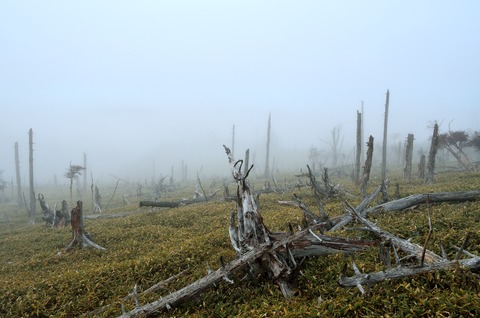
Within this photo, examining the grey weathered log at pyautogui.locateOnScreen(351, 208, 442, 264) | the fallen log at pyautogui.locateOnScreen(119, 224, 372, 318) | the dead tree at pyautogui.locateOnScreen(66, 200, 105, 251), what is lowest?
the dead tree at pyautogui.locateOnScreen(66, 200, 105, 251)

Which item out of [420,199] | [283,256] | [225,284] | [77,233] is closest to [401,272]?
[283,256]

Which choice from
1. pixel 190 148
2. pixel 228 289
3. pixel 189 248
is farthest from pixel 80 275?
pixel 190 148

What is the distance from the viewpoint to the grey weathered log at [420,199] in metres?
9.22

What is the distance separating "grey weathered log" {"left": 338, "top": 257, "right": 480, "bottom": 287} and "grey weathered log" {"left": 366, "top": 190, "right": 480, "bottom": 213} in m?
5.12

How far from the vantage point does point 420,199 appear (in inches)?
363

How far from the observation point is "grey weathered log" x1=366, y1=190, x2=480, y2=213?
363 inches

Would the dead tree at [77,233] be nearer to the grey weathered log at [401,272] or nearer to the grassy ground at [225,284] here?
the grassy ground at [225,284]

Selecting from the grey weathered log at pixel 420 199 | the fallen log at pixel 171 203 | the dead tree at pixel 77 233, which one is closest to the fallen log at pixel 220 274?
the grey weathered log at pixel 420 199

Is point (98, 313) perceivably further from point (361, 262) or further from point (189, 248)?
point (361, 262)

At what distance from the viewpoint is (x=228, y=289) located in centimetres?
525

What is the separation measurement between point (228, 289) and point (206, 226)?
6.93 metres

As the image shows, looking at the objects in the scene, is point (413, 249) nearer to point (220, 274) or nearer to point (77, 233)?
point (220, 274)

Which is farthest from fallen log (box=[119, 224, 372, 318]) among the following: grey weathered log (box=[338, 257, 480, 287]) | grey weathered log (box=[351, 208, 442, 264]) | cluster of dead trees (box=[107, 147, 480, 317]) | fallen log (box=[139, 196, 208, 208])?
fallen log (box=[139, 196, 208, 208])

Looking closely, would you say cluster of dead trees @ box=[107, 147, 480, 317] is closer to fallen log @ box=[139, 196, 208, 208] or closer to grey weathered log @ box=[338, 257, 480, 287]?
grey weathered log @ box=[338, 257, 480, 287]
